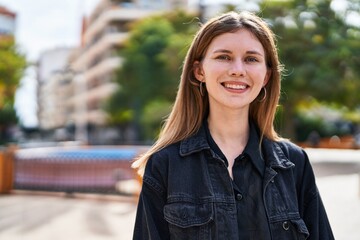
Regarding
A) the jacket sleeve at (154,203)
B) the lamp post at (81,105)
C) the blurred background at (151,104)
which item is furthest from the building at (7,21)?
the jacket sleeve at (154,203)

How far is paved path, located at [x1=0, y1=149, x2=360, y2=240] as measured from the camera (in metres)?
6.86

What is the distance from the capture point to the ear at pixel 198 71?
197 cm

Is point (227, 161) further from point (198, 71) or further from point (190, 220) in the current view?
point (198, 71)

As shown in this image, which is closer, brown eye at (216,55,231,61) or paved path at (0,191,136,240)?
brown eye at (216,55,231,61)

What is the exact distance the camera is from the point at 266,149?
6.29ft

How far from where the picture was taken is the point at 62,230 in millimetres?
7180

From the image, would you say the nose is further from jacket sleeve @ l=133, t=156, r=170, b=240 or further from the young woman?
jacket sleeve @ l=133, t=156, r=170, b=240

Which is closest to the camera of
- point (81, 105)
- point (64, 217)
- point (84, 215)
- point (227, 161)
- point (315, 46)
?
point (227, 161)

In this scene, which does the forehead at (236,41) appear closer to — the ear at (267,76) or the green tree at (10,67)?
the ear at (267,76)

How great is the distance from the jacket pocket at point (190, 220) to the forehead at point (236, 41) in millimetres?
573

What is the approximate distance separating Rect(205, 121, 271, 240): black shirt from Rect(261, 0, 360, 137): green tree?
17165mm

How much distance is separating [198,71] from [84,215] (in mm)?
6968

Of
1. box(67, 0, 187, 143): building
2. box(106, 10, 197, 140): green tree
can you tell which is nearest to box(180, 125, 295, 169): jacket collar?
box(106, 10, 197, 140): green tree

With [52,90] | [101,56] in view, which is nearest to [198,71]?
[101,56]
